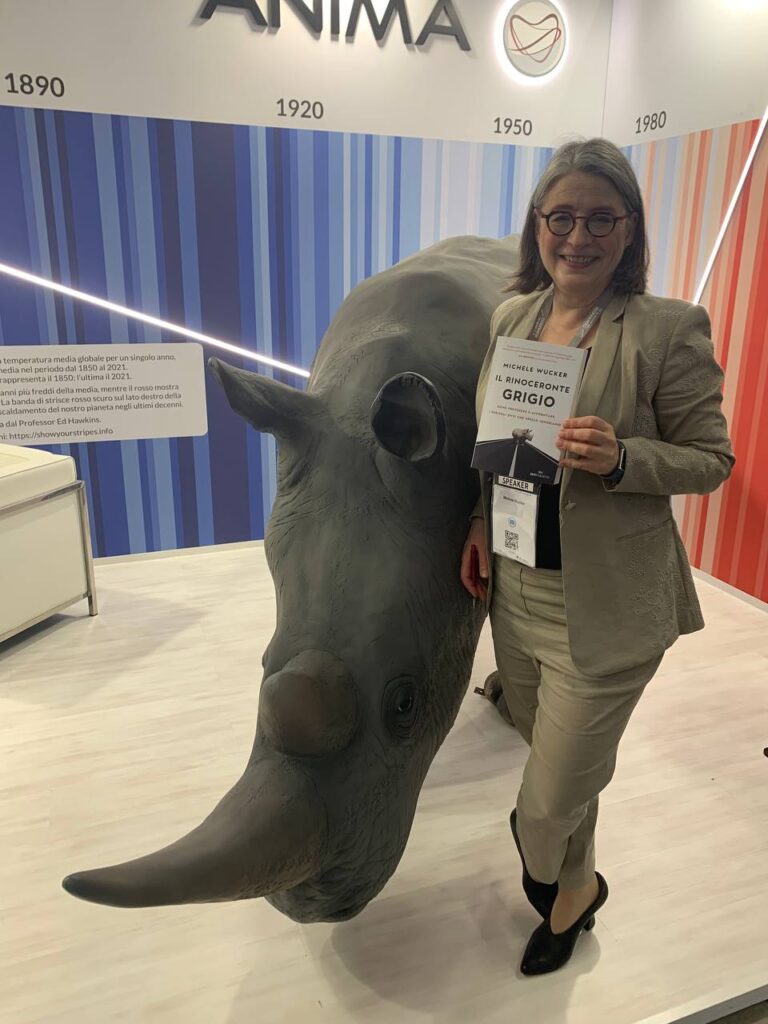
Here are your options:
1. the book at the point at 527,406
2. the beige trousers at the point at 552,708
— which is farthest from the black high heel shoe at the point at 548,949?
the book at the point at 527,406

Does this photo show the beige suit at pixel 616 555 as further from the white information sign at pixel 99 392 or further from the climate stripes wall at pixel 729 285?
the white information sign at pixel 99 392

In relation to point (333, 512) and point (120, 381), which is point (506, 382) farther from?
point (120, 381)

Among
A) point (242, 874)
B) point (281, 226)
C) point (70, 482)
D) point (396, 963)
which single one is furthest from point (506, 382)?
point (281, 226)

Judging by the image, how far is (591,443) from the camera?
56.4 inches

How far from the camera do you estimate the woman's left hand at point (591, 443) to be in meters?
1.43

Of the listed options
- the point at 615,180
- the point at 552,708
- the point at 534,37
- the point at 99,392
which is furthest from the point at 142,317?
the point at 552,708

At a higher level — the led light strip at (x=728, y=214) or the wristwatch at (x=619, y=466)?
the led light strip at (x=728, y=214)

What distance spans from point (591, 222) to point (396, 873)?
1.74 metres

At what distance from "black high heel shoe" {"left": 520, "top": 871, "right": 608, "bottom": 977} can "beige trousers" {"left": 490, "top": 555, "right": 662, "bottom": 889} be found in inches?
7.2

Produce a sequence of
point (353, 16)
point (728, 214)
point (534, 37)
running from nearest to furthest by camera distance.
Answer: point (728, 214), point (353, 16), point (534, 37)

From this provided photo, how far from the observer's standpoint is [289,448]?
1.83 m

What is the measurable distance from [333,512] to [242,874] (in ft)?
2.35

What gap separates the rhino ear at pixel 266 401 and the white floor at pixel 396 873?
1283mm

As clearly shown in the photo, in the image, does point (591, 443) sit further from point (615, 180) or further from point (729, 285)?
point (729, 285)
